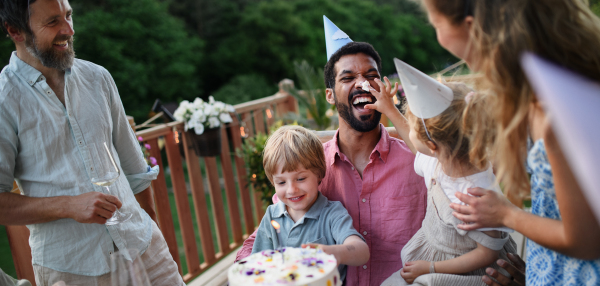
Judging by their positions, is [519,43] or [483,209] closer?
[519,43]

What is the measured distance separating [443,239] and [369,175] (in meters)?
0.49

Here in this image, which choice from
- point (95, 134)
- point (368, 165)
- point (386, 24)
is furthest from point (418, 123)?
point (386, 24)

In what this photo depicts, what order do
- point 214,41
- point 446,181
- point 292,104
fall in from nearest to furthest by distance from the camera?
1. point 446,181
2. point 292,104
3. point 214,41

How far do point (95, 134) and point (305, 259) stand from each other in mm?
1183

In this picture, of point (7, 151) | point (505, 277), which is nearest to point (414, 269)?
point (505, 277)

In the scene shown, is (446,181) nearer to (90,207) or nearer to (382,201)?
(382,201)

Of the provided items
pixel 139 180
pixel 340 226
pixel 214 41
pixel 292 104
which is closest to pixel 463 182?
pixel 340 226

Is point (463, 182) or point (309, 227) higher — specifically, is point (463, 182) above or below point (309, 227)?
above

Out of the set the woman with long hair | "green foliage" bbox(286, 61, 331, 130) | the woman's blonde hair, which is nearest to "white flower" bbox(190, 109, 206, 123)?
the woman's blonde hair

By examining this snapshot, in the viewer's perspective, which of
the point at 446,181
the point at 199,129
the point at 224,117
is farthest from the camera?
the point at 224,117

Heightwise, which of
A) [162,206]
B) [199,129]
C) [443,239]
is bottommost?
[162,206]

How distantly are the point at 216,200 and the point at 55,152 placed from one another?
7.10 feet

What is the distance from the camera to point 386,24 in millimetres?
14430

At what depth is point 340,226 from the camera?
162 cm
